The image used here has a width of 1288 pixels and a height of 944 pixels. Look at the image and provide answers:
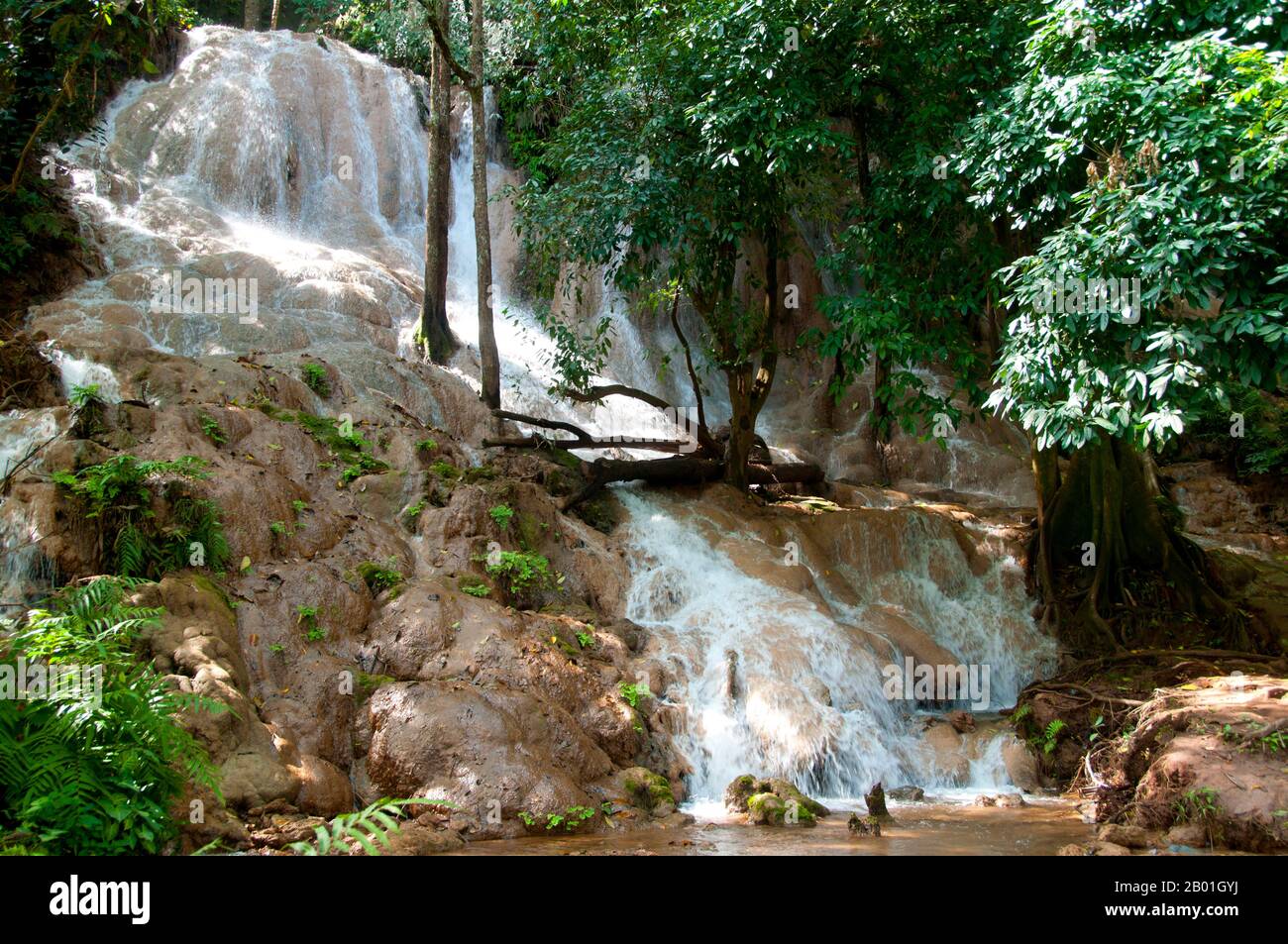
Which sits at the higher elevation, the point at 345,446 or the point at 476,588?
the point at 345,446

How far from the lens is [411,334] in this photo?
51.9 feet

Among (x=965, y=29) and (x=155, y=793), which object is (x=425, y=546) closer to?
(x=155, y=793)

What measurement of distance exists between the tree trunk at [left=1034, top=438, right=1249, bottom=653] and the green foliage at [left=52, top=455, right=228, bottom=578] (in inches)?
377

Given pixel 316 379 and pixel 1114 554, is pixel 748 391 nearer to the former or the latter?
pixel 1114 554

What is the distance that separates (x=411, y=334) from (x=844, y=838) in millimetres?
11077

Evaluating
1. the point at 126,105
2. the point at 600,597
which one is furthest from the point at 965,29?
the point at 126,105

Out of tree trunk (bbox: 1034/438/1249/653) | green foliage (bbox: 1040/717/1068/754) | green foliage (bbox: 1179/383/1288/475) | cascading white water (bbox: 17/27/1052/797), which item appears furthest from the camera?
green foliage (bbox: 1179/383/1288/475)

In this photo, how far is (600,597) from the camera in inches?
445

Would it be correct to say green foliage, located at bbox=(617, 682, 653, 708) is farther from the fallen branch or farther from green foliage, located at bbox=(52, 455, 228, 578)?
green foliage, located at bbox=(52, 455, 228, 578)

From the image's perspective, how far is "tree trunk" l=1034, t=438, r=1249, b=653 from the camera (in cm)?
1170

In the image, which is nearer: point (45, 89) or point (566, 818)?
point (566, 818)

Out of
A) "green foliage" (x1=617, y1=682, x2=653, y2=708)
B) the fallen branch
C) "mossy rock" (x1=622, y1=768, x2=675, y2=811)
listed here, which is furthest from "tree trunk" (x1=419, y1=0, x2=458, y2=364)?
"mossy rock" (x1=622, y1=768, x2=675, y2=811)

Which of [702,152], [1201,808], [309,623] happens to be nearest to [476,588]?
[309,623]

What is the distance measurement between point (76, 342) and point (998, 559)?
1175cm
